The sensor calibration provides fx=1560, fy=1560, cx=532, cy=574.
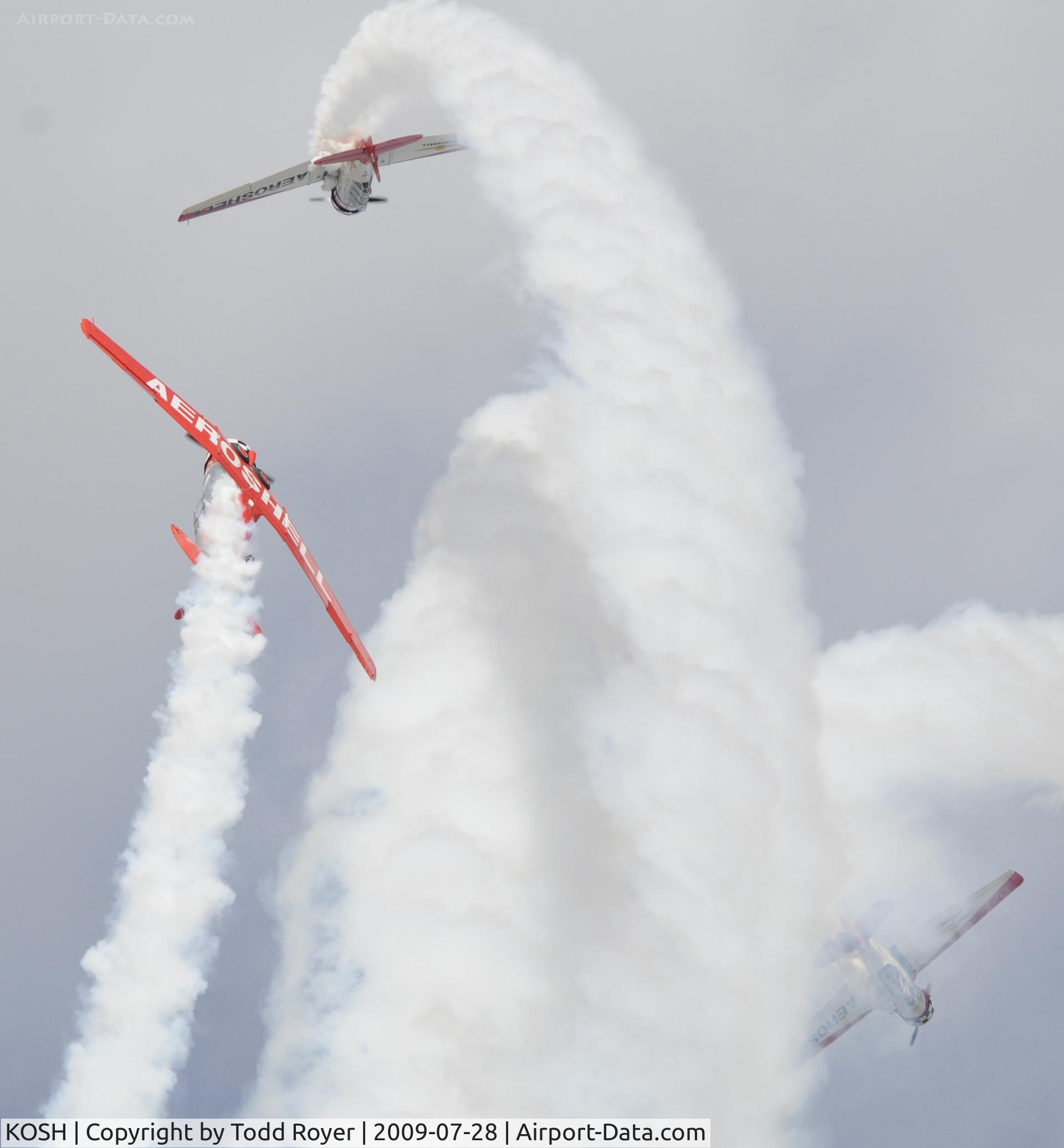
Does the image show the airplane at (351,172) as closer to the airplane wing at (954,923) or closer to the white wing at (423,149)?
the white wing at (423,149)

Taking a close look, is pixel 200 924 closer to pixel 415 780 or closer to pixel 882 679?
pixel 415 780

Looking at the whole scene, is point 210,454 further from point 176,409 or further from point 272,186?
point 272,186

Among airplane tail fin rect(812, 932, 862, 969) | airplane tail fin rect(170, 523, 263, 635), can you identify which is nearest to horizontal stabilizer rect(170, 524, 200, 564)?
airplane tail fin rect(170, 523, 263, 635)

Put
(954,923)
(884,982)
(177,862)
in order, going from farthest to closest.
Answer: (954,923) → (884,982) → (177,862)

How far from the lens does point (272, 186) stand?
70750 mm

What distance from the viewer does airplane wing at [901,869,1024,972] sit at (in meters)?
84.1

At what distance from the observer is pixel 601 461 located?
76.8m

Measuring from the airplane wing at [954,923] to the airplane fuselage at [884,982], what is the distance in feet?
6.49

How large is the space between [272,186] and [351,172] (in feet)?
12.6

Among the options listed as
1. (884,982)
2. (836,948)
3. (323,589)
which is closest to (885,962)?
(884,982)

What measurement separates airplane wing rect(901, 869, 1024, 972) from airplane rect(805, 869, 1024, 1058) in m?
0.03

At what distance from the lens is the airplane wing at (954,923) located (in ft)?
276

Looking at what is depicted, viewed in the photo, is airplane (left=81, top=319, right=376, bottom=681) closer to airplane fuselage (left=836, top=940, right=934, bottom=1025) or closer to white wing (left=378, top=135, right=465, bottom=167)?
white wing (left=378, top=135, right=465, bottom=167)

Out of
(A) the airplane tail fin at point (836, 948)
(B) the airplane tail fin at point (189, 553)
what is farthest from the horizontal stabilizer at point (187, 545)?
(A) the airplane tail fin at point (836, 948)
